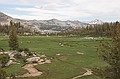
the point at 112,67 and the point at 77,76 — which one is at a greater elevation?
the point at 112,67

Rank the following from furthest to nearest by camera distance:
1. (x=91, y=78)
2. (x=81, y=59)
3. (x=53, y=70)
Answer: (x=81, y=59) < (x=53, y=70) < (x=91, y=78)

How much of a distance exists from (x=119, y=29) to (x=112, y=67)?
4.40m

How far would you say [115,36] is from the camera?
30.2 meters

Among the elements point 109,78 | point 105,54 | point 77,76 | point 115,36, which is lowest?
point 77,76

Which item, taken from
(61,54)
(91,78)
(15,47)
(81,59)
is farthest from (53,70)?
(15,47)

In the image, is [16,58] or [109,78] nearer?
[109,78]

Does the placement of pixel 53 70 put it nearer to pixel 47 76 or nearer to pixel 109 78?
pixel 47 76

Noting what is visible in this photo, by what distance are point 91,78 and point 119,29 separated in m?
26.7

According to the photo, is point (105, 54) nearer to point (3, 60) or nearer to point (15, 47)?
point (3, 60)

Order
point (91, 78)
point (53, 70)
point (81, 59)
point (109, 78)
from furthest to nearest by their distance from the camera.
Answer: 1. point (81, 59)
2. point (53, 70)
3. point (91, 78)
4. point (109, 78)

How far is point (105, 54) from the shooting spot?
97.2 feet

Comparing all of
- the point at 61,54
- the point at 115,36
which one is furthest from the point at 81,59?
the point at 115,36

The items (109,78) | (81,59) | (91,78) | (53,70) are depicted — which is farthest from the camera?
(81,59)

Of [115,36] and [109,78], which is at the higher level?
[115,36]
